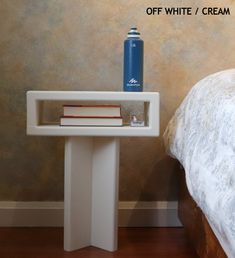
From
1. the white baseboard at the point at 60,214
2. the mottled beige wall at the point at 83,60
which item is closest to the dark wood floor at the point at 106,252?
the white baseboard at the point at 60,214

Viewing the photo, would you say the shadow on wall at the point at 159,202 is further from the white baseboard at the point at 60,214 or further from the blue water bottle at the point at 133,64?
the blue water bottle at the point at 133,64

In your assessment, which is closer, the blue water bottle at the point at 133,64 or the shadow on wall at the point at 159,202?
the blue water bottle at the point at 133,64

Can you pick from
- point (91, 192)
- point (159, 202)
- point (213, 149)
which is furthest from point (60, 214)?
point (213, 149)

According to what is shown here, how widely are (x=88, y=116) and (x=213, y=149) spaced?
628mm

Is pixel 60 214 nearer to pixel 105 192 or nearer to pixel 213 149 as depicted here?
pixel 105 192

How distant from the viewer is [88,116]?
5.61 feet

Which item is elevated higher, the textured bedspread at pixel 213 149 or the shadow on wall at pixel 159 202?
the textured bedspread at pixel 213 149

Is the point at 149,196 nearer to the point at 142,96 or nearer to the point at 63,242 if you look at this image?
the point at 63,242

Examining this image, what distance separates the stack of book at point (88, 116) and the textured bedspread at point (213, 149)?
0.27 m

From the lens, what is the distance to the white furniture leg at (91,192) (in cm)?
179

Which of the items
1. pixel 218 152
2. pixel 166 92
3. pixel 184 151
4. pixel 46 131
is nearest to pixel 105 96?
pixel 46 131

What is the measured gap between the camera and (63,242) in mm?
1908

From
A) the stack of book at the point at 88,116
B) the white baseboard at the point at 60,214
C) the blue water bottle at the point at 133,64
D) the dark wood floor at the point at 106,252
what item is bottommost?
the dark wood floor at the point at 106,252

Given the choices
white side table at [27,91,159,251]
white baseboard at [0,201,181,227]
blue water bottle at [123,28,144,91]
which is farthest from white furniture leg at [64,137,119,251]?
white baseboard at [0,201,181,227]
